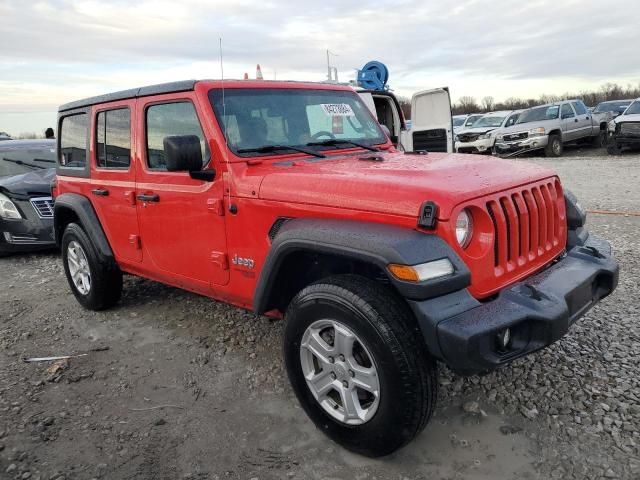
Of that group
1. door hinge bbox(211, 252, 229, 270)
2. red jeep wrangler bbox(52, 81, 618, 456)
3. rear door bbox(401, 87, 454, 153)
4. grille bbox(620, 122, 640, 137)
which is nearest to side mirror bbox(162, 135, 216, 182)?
red jeep wrangler bbox(52, 81, 618, 456)

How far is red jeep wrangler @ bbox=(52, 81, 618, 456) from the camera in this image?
7.66 feet

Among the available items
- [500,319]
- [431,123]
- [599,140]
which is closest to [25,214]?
[500,319]

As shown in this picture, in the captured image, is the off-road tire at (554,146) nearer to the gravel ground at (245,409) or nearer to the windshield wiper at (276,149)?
the gravel ground at (245,409)

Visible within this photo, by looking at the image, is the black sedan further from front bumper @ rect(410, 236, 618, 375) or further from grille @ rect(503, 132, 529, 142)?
grille @ rect(503, 132, 529, 142)

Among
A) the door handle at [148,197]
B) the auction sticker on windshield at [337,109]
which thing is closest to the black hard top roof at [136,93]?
the door handle at [148,197]

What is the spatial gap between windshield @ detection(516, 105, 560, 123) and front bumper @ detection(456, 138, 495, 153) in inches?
46.7

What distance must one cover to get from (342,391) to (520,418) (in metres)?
1.03

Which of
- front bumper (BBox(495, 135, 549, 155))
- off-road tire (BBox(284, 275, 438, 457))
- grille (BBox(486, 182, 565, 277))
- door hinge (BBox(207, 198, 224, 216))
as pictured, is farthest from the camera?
front bumper (BBox(495, 135, 549, 155))

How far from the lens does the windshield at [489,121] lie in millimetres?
20855

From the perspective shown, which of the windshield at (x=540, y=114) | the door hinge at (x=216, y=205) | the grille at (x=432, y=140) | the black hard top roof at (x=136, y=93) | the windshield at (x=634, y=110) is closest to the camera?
the door hinge at (x=216, y=205)

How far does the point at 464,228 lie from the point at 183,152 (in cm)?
160

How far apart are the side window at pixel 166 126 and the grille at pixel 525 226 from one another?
1778 mm

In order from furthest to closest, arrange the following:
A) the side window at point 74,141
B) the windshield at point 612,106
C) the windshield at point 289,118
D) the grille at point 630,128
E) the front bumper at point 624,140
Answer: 1. the windshield at point 612,106
2. the front bumper at point 624,140
3. the grille at point 630,128
4. the side window at point 74,141
5. the windshield at point 289,118

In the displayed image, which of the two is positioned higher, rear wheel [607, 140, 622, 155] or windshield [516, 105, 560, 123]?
windshield [516, 105, 560, 123]
